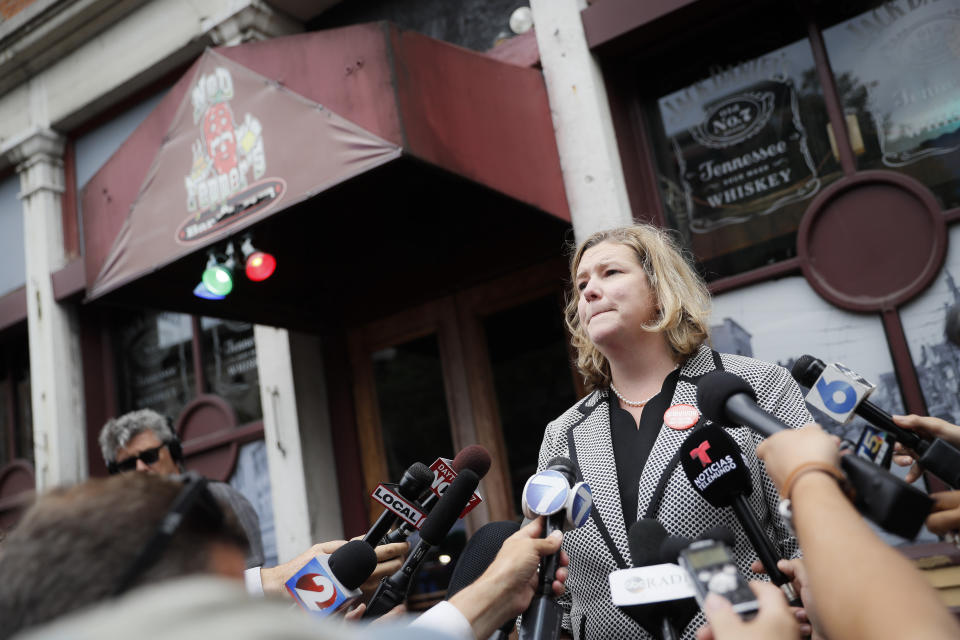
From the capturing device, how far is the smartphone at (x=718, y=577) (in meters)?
1.15

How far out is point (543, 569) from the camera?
1.69 metres

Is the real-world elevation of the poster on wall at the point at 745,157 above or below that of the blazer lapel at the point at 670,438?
above

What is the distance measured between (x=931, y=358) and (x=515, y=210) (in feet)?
7.80

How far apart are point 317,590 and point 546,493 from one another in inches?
23.3

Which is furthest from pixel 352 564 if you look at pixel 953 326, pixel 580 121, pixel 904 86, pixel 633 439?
pixel 904 86

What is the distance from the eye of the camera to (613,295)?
2590 millimetres

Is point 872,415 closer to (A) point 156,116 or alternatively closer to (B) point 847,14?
(B) point 847,14

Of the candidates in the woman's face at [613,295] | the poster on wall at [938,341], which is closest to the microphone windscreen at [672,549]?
the woman's face at [613,295]

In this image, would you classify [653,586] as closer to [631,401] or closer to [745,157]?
[631,401]

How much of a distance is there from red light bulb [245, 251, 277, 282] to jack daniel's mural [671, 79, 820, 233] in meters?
2.59

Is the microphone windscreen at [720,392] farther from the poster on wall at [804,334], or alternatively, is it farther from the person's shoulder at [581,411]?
the poster on wall at [804,334]

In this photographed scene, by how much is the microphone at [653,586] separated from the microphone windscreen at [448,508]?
43 centimetres

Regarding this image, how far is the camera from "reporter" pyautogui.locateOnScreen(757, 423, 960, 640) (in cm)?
101

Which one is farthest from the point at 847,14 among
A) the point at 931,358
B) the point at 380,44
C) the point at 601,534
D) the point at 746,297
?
the point at 601,534
